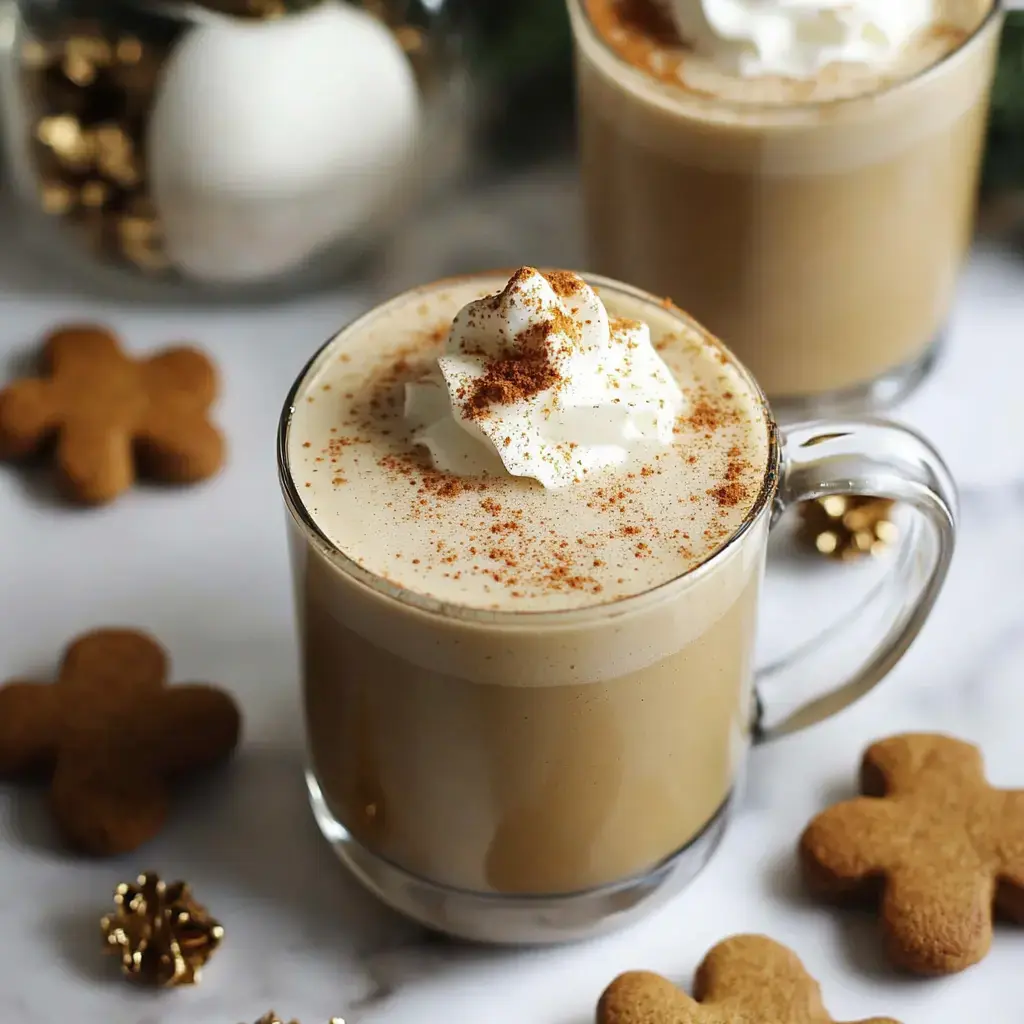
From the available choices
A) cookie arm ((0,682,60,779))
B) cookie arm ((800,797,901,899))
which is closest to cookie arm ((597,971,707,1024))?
cookie arm ((800,797,901,899))

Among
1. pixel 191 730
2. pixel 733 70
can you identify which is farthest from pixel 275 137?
pixel 191 730

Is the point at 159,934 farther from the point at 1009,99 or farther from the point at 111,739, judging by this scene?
the point at 1009,99

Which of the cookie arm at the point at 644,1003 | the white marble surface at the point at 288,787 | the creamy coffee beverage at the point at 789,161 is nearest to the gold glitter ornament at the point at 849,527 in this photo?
the white marble surface at the point at 288,787

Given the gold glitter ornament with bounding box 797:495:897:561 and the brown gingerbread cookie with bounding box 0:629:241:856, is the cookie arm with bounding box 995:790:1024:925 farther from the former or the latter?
the brown gingerbread cookie with bounding box 0:629:241:856

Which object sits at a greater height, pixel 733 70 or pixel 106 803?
pixel 733 70

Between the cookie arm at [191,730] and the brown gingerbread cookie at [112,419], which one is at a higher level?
the brown gingerbread cookie at [112,419]

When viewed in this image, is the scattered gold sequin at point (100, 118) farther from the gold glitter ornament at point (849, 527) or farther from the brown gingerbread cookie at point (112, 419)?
the gold glitter ornament at point (849, 527)

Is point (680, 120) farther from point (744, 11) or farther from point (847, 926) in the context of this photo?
point (847, 926)
